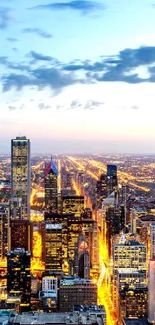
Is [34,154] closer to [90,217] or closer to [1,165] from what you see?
[1,165]

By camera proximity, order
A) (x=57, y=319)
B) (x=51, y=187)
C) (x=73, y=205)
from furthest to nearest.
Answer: (x=51, y=187) → (x=73, y=205) → (x=57, y=319)

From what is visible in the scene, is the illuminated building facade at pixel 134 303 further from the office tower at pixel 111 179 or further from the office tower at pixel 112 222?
the office tower at pixel 111 179

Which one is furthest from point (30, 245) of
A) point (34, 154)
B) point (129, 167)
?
point (34, 154)

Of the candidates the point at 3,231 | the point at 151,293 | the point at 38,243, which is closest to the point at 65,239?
the point at 38,243

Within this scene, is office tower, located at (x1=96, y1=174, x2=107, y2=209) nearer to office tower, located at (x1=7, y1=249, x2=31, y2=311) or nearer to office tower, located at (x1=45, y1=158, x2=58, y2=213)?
office tower, located at (x1=45, y1=158, x2=58, y2=213)

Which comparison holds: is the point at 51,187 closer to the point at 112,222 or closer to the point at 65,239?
the point at 112,222
